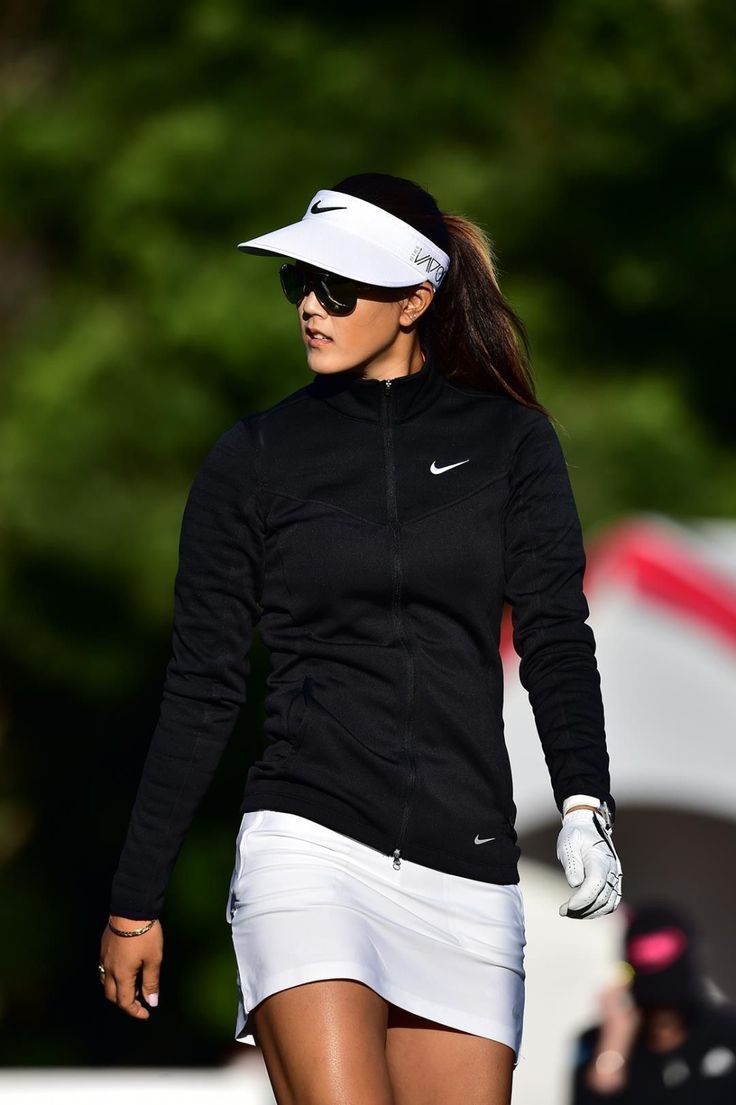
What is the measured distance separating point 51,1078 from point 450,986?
4.17 meters

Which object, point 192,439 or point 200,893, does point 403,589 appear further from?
point 200,893

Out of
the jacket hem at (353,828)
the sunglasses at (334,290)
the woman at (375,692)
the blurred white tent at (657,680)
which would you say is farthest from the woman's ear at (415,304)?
the blurred white tent at (657,680)

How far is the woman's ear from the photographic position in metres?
2.84

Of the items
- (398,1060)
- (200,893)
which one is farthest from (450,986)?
(200,893)

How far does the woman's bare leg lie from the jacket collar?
2.79ft

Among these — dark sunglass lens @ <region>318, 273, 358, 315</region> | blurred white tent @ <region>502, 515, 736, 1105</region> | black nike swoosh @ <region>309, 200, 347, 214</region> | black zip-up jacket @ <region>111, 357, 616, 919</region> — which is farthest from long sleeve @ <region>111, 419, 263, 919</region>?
blurred white tent @ <region>502, 515, 736, 1105</region>

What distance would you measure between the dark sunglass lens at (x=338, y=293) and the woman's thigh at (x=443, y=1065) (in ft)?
3.37

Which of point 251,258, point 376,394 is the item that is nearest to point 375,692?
point 376,394

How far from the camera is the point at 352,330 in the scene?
2.76 m

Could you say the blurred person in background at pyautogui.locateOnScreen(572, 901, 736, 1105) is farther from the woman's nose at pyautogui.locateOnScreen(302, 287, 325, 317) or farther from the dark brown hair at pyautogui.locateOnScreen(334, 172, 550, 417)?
the woman's nose at pyautogui.locateOnScreen(302, 287, 325, 317)

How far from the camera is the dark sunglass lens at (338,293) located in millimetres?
2742

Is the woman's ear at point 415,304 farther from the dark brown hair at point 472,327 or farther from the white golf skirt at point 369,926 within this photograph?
the white golf skirt at point 369,926

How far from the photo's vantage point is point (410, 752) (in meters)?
2.62

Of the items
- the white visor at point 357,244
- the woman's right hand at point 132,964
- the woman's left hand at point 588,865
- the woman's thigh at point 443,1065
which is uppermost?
the white visor at point 357,244
